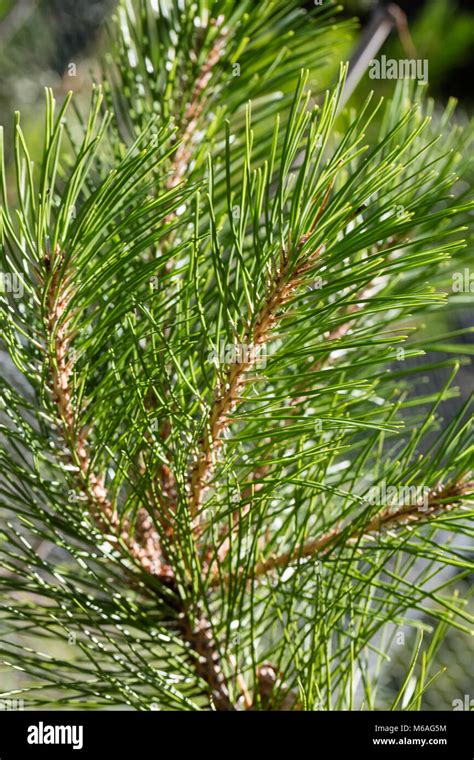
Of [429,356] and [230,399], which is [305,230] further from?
[429,356]

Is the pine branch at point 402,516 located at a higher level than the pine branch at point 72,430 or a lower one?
lower

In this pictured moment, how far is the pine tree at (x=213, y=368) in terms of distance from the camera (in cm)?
17

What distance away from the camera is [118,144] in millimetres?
271

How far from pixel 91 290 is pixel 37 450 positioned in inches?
1.8

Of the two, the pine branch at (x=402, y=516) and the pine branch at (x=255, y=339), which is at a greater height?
the pine branch at (x=255, y=339)

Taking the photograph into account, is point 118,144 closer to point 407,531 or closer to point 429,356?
point 407,531

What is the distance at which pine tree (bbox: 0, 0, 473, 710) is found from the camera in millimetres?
174

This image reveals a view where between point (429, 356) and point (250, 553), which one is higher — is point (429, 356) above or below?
above

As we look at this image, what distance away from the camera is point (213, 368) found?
8.2 inches

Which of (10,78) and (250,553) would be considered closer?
(250,553)

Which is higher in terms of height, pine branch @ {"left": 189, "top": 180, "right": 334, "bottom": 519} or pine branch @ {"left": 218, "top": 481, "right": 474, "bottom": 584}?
pine branch @ {"left": 189, "top": 180, "right": 334, "bottom": 519}

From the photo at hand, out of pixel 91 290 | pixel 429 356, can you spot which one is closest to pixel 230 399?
pixel 91 290
